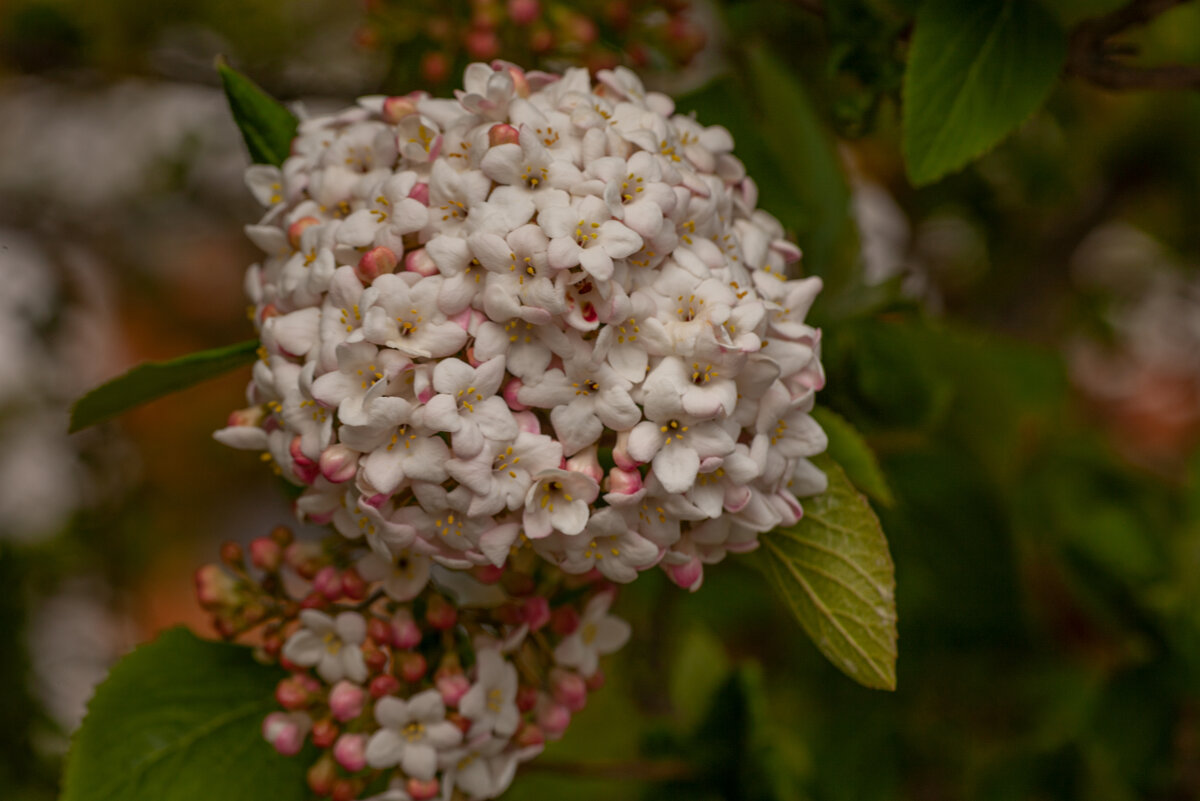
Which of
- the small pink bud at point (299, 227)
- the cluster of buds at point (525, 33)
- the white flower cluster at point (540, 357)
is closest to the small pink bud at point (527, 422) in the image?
the white flower cluster at point (540, 357)

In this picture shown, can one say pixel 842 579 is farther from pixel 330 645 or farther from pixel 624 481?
pixel 330 645

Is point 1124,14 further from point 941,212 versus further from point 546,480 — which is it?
point 941,212

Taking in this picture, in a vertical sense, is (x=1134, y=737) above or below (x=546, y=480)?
below

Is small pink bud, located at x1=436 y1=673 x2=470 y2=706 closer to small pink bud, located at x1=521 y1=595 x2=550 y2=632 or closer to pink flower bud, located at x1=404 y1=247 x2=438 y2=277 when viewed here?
small pink bud, located at x1=521 y1=595 x2=550 y2=632

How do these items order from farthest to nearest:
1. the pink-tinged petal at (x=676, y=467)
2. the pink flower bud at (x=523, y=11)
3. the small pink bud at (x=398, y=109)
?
the pink flower bud at (x=523, y=11), the small pink bud at (x=398, y=109), the pink-tinged petal at (x=676, y=467)

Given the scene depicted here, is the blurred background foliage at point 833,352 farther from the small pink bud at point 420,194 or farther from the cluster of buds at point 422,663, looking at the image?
the small pink bud at point 420,194

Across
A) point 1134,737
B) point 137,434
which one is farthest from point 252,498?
point 1134,737

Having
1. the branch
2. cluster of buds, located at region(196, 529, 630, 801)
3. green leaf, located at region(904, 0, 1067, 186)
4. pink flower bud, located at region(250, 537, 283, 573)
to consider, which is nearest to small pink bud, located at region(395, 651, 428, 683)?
cluster of buds, located at region(196, 529, 630, 801)
